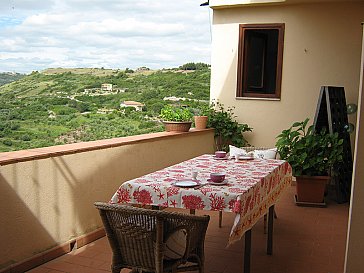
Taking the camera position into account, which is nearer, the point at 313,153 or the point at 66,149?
the point at 66,149

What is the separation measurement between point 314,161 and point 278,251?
2.05 meters

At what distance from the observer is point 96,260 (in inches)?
138

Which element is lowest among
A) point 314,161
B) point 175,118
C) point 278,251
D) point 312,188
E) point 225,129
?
point 278,251

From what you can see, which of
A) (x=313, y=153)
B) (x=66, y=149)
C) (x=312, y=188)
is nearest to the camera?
(x=66, y=149)

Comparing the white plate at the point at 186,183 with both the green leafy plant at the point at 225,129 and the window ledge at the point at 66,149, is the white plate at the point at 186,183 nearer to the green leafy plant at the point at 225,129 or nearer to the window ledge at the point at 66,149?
the window ledge at the point at 66,149

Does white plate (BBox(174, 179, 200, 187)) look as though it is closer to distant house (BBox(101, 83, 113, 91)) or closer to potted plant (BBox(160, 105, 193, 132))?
distant house (BBox(101, 83, 113, 91))

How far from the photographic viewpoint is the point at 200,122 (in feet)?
21.2

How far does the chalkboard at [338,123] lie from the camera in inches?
228

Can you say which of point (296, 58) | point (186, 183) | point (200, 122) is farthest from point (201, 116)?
point (186, 183)

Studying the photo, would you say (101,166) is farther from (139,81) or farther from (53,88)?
(139,81)

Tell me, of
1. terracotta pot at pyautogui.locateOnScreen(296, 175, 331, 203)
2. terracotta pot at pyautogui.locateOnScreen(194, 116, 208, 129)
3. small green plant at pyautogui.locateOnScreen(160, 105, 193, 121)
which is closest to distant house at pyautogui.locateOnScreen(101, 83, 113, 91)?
small green plant at pyautogui.locateOnScreen(160, 105, 193, 121)

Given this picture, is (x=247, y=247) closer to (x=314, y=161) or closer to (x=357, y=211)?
(x=357, y=211)

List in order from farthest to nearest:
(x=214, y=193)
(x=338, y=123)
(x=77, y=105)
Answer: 1. (x=338, y=123)
2. (x=77, y=105)
3. (x=214, y=193)

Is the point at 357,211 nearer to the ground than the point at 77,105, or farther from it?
nearer to the ground
